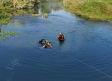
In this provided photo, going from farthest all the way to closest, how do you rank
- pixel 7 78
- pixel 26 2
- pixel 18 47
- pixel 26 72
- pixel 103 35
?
pixel 26 2 → pixel 103 35 → pixel 18 47 → pixel 26 72 → pixel 7 78

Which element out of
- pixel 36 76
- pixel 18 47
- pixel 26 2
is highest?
pixel 26 2

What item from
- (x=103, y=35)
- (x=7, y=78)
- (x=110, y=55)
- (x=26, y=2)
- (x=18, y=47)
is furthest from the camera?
(x=26, y=2)

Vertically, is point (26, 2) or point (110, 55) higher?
point (26, 2)

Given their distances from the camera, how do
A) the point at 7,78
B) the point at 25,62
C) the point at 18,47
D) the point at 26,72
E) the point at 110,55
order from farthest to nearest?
1. the point at 18,47
2. the point at 110,55
3. the point at 25,62
4. the point at 26,72
5. the point at 7,78

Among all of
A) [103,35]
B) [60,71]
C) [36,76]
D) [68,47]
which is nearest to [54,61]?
[60,71]

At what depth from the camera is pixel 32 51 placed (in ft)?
92.2

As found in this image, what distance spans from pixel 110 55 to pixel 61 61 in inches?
416

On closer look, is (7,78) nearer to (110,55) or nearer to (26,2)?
(110,55)

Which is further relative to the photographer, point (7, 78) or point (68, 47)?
point (68, 47)

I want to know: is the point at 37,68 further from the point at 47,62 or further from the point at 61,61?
the point at 61,61

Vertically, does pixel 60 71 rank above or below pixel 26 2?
below

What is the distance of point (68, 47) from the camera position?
30812 millimetres

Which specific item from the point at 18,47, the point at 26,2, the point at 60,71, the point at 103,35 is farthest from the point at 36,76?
the point at 26,2

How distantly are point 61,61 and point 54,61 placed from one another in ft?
4.27
